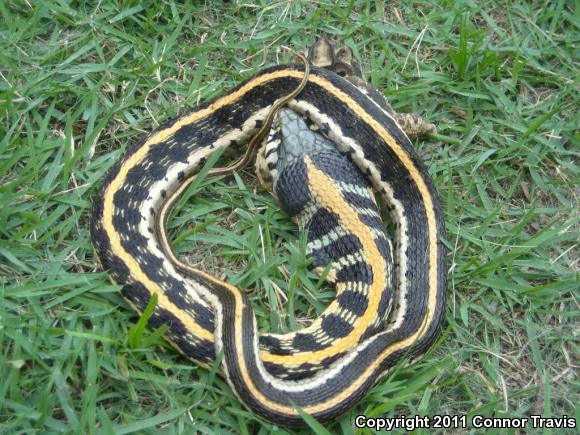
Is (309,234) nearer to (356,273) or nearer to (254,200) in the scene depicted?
(356,273)

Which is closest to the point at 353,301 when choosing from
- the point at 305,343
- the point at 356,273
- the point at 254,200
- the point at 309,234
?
the point at 356,273

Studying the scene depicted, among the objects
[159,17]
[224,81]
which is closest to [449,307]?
[224,81]

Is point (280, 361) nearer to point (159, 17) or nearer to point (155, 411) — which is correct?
point (155, 411)

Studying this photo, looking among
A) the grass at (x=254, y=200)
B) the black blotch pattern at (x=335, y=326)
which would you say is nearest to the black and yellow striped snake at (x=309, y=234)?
the black blotch pattern at (x=335, y=326)

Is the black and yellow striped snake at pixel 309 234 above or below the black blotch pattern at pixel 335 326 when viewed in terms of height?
above

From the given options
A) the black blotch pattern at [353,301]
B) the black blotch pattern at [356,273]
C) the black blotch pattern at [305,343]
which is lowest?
the black blotch pattern at [305,343]

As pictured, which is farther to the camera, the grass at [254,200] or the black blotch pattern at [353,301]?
the black blotch pattern at [353,301]

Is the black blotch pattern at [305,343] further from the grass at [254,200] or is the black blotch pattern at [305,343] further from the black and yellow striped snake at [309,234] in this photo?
the grass at [254,200]
